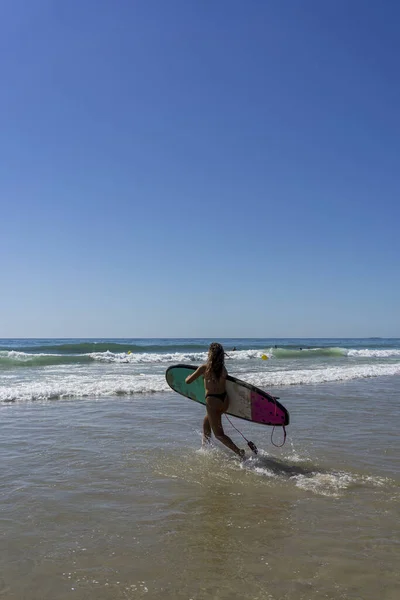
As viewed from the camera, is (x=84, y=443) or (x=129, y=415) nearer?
(x=84, y=443)

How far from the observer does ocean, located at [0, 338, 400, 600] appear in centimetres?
318

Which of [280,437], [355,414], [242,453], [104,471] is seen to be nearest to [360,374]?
[355,414]

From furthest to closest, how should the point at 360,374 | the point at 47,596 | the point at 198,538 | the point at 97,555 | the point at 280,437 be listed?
the point at 360,374
the point at 280,437
the point at 198,538
the point at 97,555
the point at 47,596

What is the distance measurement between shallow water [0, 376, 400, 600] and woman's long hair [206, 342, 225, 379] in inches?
45.4

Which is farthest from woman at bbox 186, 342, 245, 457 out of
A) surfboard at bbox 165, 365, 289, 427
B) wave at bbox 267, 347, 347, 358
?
wave at bbox 267, 347, 347, 358

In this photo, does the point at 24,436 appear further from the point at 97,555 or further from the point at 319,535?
the point at 319,535

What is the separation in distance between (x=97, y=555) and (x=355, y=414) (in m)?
7.26

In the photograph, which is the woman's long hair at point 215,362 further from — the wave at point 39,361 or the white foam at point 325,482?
the wave at point 39,361

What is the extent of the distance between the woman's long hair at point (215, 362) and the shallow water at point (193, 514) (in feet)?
3.79

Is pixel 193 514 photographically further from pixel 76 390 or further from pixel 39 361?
pixel 39 361

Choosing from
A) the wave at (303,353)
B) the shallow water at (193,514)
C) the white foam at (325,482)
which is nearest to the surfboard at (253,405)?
the shallow water at (193,514)

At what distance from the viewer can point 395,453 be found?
21.4 feet

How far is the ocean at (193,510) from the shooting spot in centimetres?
318

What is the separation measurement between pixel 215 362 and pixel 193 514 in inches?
100
